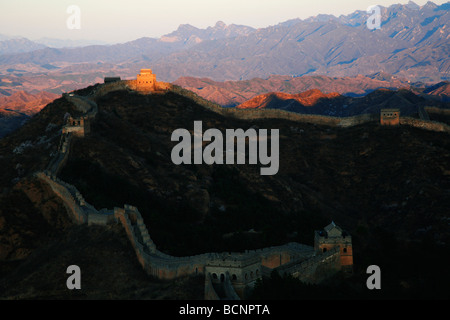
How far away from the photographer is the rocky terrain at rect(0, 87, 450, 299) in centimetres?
5669

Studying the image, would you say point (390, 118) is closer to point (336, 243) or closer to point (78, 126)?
point (78, 126)

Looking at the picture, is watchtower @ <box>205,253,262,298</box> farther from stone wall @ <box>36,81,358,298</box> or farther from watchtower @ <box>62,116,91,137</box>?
watchtower @ <box>62,116,91,137</box>

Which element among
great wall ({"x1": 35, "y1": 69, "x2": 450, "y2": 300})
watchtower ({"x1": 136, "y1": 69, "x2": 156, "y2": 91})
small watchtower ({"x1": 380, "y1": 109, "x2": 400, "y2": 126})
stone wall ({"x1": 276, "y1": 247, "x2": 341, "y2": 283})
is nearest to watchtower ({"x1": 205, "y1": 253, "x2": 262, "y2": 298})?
great wall ({"x1": 35, "y1": 69, "x2": 450, "y2": 300})

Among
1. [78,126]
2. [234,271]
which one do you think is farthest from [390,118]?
[234,271]

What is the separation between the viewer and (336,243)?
56750 millimetres

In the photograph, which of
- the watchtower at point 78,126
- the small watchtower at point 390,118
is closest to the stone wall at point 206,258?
the watchtower at point 78,126

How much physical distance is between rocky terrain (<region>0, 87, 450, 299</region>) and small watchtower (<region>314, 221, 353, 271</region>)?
54.4 inches

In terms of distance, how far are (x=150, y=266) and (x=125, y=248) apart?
5.12 metres

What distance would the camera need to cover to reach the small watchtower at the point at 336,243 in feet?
185

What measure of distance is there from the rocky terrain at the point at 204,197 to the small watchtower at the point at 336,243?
4.53 feet

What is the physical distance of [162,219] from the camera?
67.5 meters

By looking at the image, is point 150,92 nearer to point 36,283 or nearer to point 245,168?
point 245,168

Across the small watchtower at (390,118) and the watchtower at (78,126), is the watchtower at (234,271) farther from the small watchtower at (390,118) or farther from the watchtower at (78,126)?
the small watchtower at (390,118)
